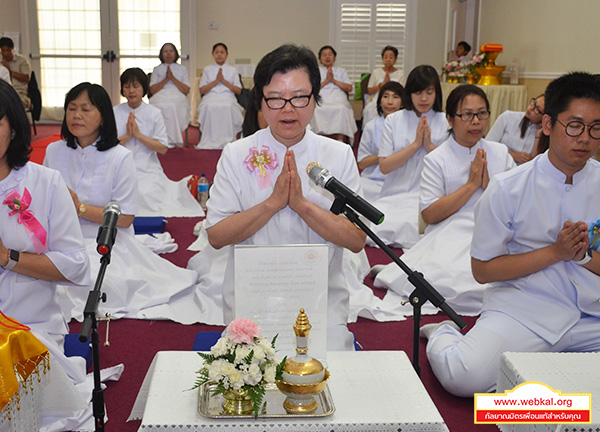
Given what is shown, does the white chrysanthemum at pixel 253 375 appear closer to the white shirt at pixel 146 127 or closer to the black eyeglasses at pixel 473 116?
the black eyeglasses at pixel 473 116

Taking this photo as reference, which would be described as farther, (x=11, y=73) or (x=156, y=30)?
(x=156, y=30)

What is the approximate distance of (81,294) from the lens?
11.4ft

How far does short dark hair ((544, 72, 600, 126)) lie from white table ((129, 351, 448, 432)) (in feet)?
3.57

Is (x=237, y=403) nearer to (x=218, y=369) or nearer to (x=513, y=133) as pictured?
(x=218, y=369)

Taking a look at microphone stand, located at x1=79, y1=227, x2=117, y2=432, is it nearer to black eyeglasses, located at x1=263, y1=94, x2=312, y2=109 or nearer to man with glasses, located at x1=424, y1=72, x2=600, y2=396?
black eyeglasses, located at x1=263, y1=94, x2=312, y2=109

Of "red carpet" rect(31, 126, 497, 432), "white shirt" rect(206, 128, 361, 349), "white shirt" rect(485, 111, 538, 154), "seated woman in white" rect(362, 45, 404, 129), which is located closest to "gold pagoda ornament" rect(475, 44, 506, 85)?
"seated woman in white" rect(362, 45, 404, 129)

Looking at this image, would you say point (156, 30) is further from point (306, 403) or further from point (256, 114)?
point (306, 403)

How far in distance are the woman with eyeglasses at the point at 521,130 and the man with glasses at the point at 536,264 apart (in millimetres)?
2371

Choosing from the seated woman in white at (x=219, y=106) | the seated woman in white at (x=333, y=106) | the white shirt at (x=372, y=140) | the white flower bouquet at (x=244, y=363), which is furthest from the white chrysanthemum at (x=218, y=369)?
the seated woman in white at (x=219, y=106)

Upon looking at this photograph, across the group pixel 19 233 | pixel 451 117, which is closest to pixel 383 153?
pixel 451 117

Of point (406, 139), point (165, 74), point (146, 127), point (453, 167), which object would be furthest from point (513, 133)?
point (165, 74)

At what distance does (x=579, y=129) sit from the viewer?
7.79 feet

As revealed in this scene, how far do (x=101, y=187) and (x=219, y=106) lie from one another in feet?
21.5

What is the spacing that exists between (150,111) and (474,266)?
3891 millimetres
